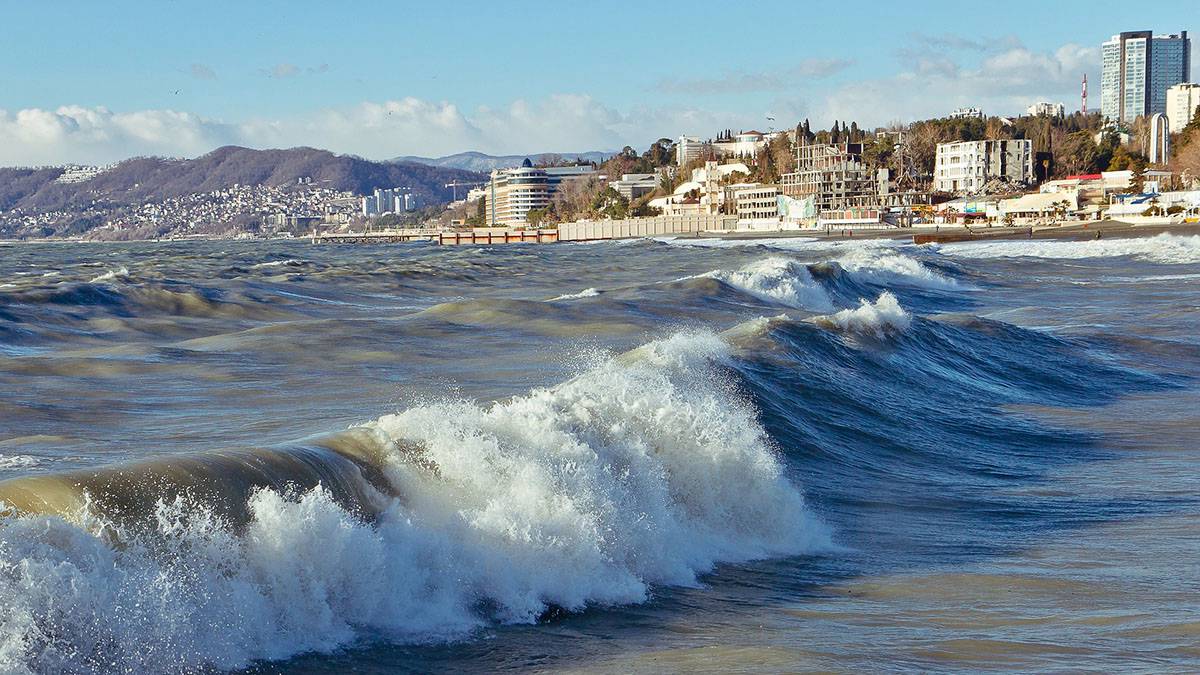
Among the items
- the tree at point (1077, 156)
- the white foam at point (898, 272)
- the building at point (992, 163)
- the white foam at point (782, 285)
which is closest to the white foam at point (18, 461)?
the white foam at point (782, 285)

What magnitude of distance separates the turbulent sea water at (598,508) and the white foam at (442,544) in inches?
0.8

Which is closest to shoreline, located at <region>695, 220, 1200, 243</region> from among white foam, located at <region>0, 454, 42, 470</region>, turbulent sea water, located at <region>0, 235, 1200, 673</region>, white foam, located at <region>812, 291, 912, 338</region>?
white foam, located at <region>812, 291, 912, 338</region>

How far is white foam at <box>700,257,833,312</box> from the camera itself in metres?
37.8

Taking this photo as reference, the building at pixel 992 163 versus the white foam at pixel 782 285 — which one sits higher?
the building at pixel 992 163

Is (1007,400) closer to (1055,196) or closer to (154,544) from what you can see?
(154,544)

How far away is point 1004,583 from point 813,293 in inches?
1201

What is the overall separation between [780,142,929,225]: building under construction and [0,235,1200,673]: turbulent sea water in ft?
441

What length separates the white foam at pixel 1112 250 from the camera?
60.5 meters

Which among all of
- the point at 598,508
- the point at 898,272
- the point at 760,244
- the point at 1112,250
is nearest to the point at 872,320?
the point at 598,508

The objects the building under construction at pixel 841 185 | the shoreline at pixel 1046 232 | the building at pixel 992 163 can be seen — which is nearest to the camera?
the shoreline at pixel 1046 232

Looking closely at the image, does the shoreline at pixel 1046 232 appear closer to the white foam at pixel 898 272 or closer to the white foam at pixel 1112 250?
the white foam at pixel 1112 250

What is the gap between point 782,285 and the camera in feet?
128

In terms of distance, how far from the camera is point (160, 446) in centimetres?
1220

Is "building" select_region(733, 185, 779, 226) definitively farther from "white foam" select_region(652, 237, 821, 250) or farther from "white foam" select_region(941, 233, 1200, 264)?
"white foam" select_region(941, 233, 1200, 264)
